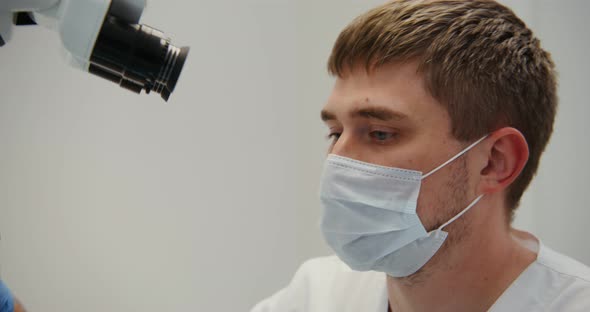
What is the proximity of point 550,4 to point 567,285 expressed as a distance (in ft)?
2.98

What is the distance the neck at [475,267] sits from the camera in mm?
988

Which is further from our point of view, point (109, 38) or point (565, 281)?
point (565, 281)

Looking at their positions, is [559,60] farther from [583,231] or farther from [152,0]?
[152,0]

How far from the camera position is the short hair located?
931mm

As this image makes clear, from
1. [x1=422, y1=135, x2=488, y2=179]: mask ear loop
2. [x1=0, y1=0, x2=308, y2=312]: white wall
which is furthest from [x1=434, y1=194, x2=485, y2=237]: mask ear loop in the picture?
[x1=0, y1=0, x2=308, y2=312]: white wall

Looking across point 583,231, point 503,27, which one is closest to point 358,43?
point 503,27

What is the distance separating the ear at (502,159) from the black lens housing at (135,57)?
63 centimetres

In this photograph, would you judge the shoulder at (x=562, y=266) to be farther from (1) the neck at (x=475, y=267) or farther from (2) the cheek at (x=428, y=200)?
(2) the cheek at (x=428, y=200)

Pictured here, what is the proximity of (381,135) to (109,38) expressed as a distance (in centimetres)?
54

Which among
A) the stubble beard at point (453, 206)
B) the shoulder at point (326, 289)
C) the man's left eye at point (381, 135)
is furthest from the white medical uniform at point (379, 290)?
the man's left eye at point (381, 135)

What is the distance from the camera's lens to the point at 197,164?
170cm

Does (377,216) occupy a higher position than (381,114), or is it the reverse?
(381,114)

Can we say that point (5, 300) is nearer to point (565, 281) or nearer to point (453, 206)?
point (453, 206)

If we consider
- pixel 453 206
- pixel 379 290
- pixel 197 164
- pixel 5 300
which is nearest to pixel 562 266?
pixel 453 206
